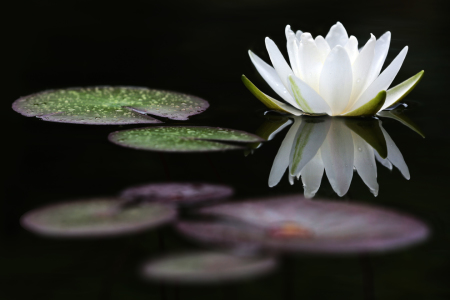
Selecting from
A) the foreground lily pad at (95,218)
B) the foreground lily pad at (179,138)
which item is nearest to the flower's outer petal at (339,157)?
the foreground lily pad at (179,138)

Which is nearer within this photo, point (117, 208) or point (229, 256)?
point (229, 256)

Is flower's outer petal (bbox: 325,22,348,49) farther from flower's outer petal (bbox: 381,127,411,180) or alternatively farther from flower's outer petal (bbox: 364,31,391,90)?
flower's outer petal (bbox: 381,127,411,180)

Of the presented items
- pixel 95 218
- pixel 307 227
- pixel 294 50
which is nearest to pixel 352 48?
pixel 294 50

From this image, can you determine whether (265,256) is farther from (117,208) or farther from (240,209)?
(117,208)

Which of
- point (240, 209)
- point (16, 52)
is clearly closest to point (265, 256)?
point (240, 209)

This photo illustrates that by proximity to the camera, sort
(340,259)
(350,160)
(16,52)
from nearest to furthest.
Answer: (340,259) < (350,160) < (16,52)

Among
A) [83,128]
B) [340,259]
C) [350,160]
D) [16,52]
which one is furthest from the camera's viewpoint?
[16,52]
